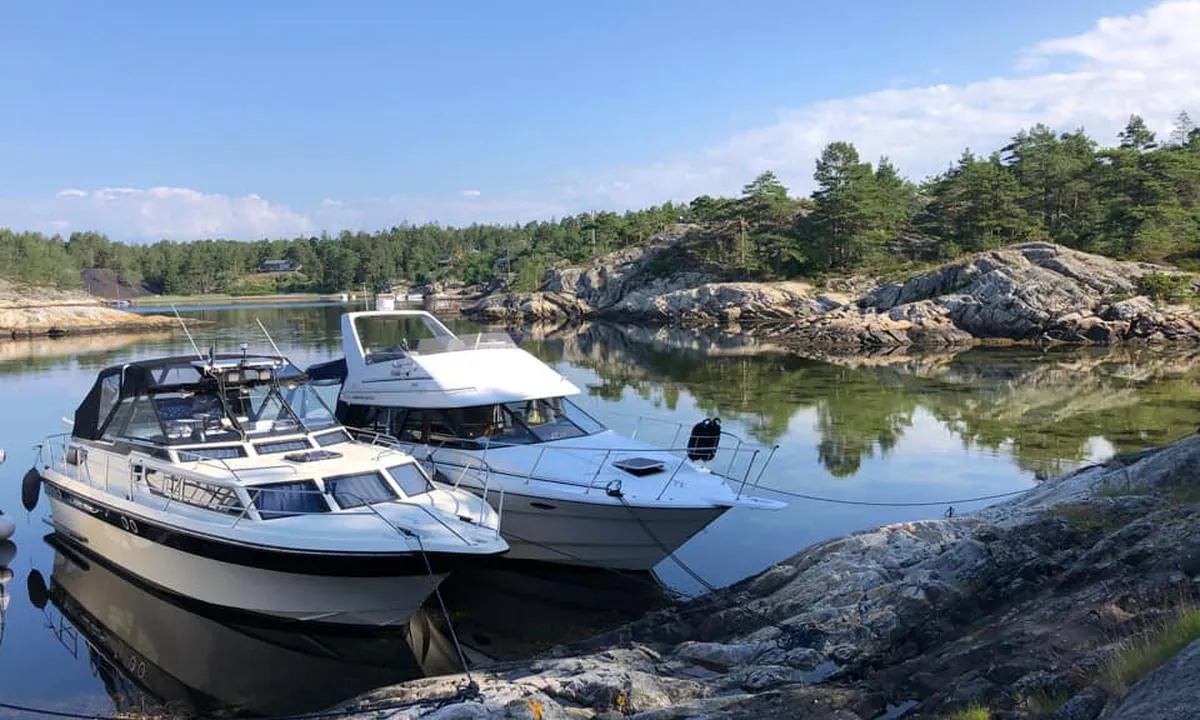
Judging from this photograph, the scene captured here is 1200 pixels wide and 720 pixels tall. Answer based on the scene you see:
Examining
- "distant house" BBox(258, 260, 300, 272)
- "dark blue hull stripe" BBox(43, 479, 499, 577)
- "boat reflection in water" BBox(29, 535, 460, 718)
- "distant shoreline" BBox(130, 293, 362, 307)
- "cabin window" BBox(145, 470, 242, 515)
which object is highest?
"distant house" BBox(258, 260, 300, 272)

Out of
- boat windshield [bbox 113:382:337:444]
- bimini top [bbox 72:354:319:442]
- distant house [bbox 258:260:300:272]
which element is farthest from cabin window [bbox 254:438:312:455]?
distant house [bbox 258:260:300:272]

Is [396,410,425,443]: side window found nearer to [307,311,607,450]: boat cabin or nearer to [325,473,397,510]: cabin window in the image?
[307,311,607,450]: boat cabin

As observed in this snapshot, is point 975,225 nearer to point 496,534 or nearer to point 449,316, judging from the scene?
point 449,316

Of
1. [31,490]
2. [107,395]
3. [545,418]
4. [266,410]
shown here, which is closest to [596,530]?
[545,418]

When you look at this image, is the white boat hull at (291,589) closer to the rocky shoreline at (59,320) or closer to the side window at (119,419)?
the side window at (119,419)

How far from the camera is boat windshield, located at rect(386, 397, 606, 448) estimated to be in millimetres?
14883

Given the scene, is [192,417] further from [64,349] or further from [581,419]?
[64,349]

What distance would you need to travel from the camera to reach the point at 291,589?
10906 millimetres

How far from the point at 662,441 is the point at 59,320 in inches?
2752

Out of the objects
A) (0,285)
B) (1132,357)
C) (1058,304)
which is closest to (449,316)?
(0,285)

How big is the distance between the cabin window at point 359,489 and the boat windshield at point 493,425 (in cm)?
285

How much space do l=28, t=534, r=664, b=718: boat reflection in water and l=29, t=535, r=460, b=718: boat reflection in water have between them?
0.02 metres

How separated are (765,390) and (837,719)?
87.7 feet

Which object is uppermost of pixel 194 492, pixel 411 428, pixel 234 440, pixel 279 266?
pixel 279 266
